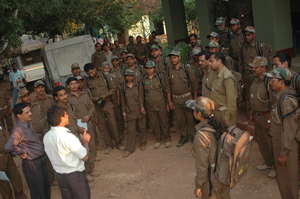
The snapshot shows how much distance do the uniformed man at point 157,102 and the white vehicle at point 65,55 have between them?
5389 mm

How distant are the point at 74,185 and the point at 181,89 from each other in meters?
3.48

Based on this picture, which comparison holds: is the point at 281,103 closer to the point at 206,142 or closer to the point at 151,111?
the point at 206,142

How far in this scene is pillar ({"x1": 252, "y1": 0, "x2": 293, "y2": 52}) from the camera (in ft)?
27.4

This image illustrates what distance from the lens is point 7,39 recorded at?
27.5ft

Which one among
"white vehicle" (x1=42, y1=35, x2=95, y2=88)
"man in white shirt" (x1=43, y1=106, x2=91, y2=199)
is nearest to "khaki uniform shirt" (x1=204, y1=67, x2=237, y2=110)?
"man in white shirt" (x1=43, y1=106, x2=91, y2=199)

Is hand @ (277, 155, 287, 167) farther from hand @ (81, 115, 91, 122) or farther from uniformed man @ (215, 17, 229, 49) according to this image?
uniformed man @ (215, 17, 229, 49)

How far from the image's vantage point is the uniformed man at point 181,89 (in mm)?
7254

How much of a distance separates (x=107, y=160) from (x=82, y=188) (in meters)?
3.23

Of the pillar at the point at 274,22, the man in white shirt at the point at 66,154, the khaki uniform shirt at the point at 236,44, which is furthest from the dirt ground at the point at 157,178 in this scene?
the pillar at the point at 274,22

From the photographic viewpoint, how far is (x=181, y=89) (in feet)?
23.9

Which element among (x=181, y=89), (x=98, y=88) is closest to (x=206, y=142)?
(x=181, y=89)

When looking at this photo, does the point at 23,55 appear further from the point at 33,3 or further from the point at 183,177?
the point at 183,177

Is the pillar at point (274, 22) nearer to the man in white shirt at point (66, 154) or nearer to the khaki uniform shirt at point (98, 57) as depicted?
the khaki uniform shirt at point (98, 57)

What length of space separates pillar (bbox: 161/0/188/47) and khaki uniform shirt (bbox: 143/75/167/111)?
7353mm
